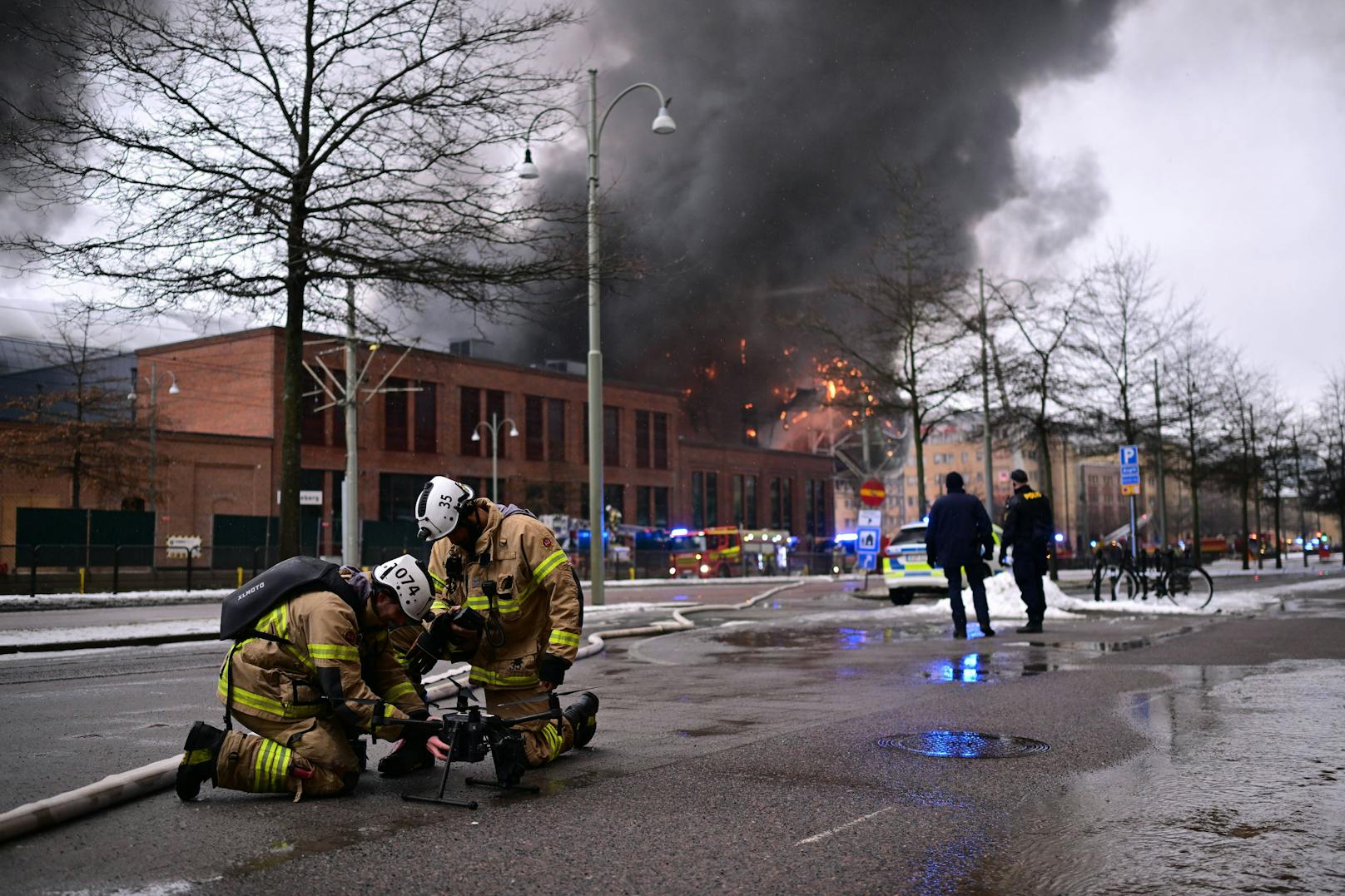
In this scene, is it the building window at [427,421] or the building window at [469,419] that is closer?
the building window at [427,421]

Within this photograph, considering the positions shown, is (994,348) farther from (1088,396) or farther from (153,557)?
(153,557)

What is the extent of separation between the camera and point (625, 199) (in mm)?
19844

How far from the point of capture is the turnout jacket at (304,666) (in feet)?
17.3

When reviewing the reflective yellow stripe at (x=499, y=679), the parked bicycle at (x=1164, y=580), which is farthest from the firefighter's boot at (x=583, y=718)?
the parked bicycle at (x=1164, y=580)

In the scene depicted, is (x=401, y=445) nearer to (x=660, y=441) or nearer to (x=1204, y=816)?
(x=660, y=441)

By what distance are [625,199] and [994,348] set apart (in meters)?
15.6

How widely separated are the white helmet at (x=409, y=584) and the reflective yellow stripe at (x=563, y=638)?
1.98 ft

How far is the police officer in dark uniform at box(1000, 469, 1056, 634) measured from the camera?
14367mm

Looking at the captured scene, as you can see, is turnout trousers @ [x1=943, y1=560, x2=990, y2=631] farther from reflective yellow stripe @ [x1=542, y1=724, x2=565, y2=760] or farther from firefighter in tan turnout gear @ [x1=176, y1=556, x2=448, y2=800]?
firefighter in tan turnout gear @ [x1=176, y1=556, x2=448, y2=800]

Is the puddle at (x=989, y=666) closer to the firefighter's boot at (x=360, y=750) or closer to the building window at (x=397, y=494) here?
the firefighter's boot at (x=360, y=750)

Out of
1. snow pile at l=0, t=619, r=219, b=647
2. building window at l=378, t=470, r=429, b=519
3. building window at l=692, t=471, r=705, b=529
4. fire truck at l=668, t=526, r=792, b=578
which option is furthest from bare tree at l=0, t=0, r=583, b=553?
building window at l=692, t=471, r=705, b=529

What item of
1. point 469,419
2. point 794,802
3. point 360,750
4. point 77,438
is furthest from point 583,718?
point 469,419

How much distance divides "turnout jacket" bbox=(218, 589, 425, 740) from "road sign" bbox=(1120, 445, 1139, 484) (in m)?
19.2

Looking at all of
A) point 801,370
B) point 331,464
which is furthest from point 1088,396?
point 801,370
